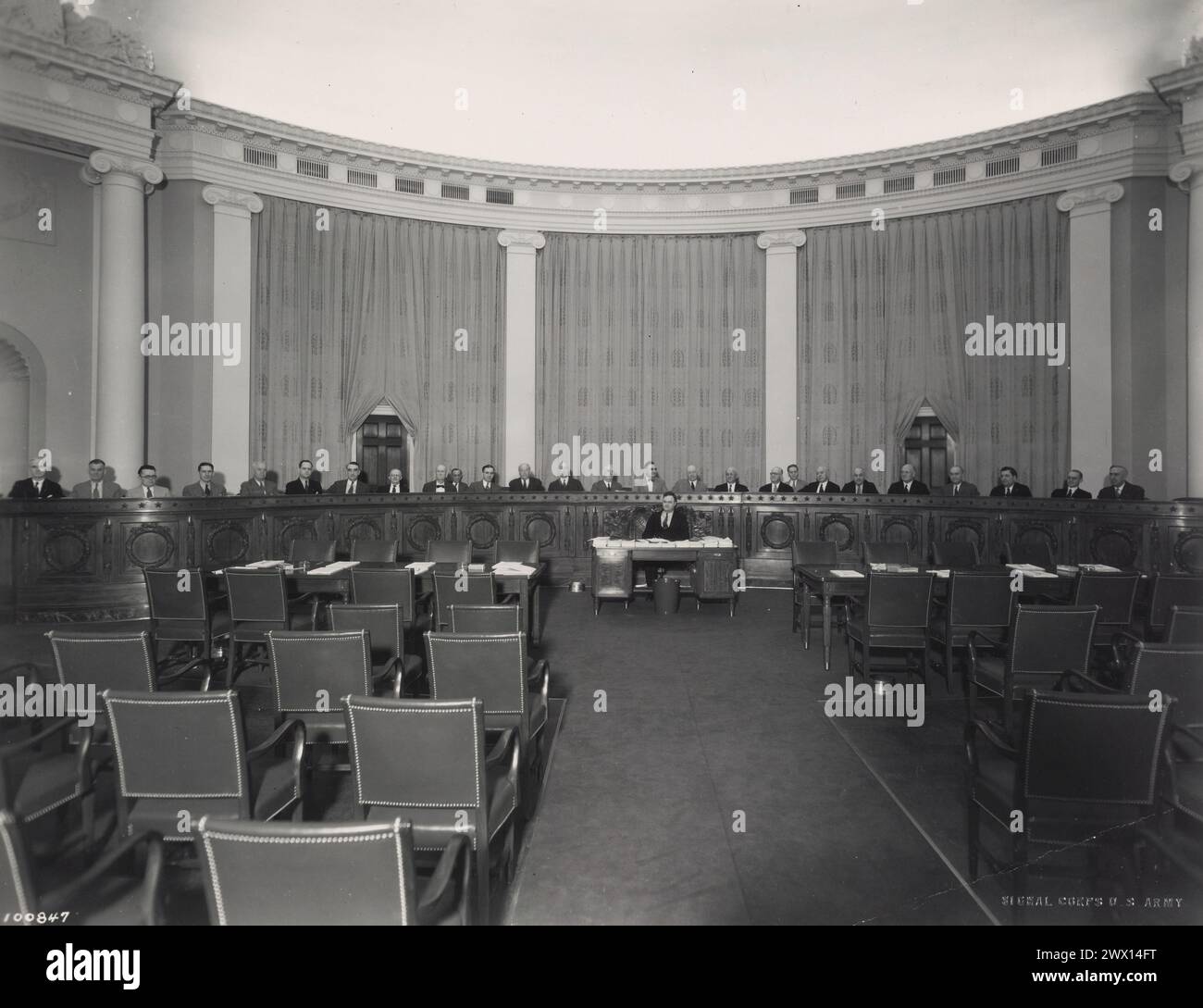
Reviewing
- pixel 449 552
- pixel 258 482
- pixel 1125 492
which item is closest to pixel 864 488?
pixel 1125 492

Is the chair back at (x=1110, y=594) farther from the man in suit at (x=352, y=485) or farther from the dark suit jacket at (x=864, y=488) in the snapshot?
the man in suit at (x=352, y=485)

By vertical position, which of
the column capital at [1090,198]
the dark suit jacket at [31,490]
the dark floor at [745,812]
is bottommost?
the dark floor at [745,812]

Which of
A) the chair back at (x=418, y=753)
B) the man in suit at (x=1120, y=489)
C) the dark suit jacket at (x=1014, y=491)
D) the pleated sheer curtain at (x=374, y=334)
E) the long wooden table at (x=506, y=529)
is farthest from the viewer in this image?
the pleated sheer curtain at (x=374, y=334)

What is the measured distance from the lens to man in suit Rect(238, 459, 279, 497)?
30.3 feet

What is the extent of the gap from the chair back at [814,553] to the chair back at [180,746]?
5222 mm

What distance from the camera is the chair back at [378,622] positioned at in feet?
12.3

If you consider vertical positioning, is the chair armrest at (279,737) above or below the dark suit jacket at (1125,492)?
below

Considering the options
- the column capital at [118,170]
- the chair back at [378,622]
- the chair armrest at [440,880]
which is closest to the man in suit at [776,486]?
the chair back at [378,622]

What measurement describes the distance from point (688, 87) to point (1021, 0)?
13.8 feet

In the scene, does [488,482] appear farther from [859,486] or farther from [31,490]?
[31,490]

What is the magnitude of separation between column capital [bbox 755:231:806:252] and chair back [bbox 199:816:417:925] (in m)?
11.3

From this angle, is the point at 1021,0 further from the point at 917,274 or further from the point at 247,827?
the point at 247,827

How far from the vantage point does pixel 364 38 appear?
9234 millimetres

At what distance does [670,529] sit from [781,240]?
5.88 meters
